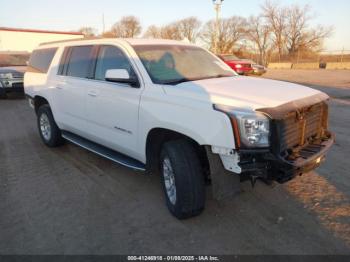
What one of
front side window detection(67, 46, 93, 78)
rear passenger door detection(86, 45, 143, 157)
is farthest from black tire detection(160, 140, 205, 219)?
front side window detection(67, 46, 93, 78)

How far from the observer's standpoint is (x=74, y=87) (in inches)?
199

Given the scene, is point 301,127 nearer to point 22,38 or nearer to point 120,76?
point 120,76

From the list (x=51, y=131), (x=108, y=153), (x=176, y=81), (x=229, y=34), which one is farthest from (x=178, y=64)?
(x=229, y=34)

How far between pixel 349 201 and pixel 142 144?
2451 mm

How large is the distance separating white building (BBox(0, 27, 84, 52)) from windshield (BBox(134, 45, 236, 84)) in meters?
38.2

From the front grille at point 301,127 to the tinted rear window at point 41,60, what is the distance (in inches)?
176

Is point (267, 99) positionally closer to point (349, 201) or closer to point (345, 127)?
point (349, 201)

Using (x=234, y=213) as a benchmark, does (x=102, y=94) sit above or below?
above

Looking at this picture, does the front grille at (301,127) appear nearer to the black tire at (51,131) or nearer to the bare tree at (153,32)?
the black tire at (51,131)

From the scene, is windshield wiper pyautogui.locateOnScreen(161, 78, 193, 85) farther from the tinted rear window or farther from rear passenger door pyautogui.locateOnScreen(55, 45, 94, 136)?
the tinted rear window

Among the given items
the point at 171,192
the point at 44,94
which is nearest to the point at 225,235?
the point at 171,192

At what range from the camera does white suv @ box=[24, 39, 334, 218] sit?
2.96 m

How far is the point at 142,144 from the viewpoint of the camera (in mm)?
3896

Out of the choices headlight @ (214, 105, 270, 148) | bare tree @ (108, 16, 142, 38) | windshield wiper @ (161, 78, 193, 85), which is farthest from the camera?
bare tree @ (108, 16, 142, 38)
